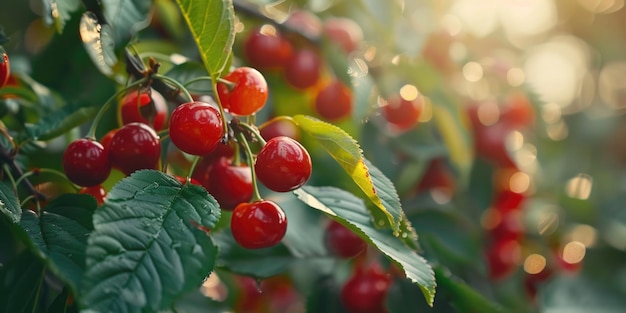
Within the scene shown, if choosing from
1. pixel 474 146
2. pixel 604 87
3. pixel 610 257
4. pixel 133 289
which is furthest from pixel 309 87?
pixel 604 87

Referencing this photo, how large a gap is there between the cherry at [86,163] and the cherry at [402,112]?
0.97m

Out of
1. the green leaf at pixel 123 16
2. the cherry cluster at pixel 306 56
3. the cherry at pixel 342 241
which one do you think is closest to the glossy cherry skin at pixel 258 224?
the green leaf at pixel 123 16

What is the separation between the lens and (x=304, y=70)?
164 cm

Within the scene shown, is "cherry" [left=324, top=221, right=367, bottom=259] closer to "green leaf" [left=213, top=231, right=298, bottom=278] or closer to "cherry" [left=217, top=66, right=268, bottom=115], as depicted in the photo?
"green leaf" [left=213, top=231, right=298, bottom=278]

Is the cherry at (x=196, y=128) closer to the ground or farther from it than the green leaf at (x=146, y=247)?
farther from it

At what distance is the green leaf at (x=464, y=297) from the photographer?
3.58 feet

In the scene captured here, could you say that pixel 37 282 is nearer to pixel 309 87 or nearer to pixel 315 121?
pixel 315 121

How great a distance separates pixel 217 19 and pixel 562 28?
2.54 metres

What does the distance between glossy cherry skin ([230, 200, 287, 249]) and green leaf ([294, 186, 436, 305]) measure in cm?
5

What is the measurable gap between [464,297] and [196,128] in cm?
60

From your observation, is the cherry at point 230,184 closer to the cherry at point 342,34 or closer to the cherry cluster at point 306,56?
the cherry cluster at point 306,56

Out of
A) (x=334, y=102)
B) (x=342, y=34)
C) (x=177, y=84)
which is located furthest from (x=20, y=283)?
(x=342, y=34)

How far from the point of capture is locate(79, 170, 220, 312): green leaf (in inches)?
24.6

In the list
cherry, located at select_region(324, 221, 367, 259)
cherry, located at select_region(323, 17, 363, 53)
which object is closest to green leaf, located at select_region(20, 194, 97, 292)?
cherry, located at select_region(324, 221, 367, 259)
